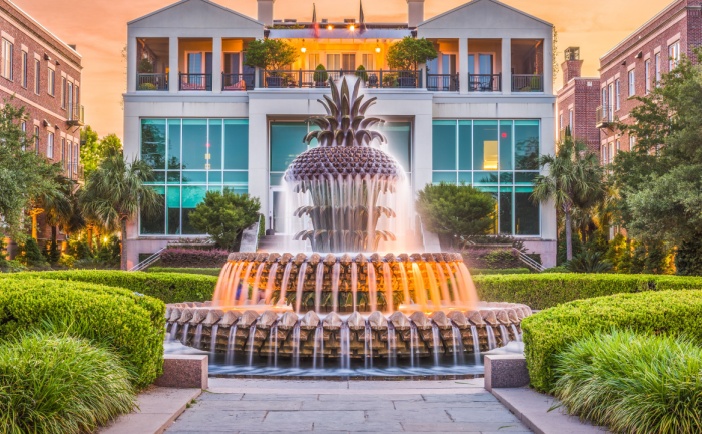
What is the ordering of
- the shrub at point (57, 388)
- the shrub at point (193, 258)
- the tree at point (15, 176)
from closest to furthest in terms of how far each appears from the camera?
1. the shrub at point (57, 388)
2. the tree at point (15, 176)
3. the shrub at point (193, 258)

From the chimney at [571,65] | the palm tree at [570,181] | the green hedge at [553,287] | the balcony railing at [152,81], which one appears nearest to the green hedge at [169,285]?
the green hedge at [553,287]

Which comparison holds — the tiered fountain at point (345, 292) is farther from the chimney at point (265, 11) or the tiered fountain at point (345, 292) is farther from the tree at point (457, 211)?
the chimney at point (265, 11)

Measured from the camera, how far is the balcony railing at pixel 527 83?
43156mm

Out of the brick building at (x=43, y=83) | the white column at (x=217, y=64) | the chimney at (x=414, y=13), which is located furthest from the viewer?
the chimney at (x=414, y=13)

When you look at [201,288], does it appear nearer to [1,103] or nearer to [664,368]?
[664,368]

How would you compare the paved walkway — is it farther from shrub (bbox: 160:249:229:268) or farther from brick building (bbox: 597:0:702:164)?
brick building (bbox: 597:0:702:164)

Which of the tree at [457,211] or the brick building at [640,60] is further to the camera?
the brick building at [640,60]

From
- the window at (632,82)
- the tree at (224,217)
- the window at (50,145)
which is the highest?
the window at (632,82)

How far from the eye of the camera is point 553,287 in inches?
944

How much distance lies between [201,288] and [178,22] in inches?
935

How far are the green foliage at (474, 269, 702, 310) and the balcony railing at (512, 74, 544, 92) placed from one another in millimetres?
20661

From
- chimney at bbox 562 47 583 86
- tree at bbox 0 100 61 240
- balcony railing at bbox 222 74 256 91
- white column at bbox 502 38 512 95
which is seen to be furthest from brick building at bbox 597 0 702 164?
tree at bbox 0 100 61 240

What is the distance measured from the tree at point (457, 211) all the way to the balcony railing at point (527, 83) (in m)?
9.42

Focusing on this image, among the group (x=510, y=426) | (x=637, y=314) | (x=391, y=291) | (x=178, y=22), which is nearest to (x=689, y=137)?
(x=391, y=291)
